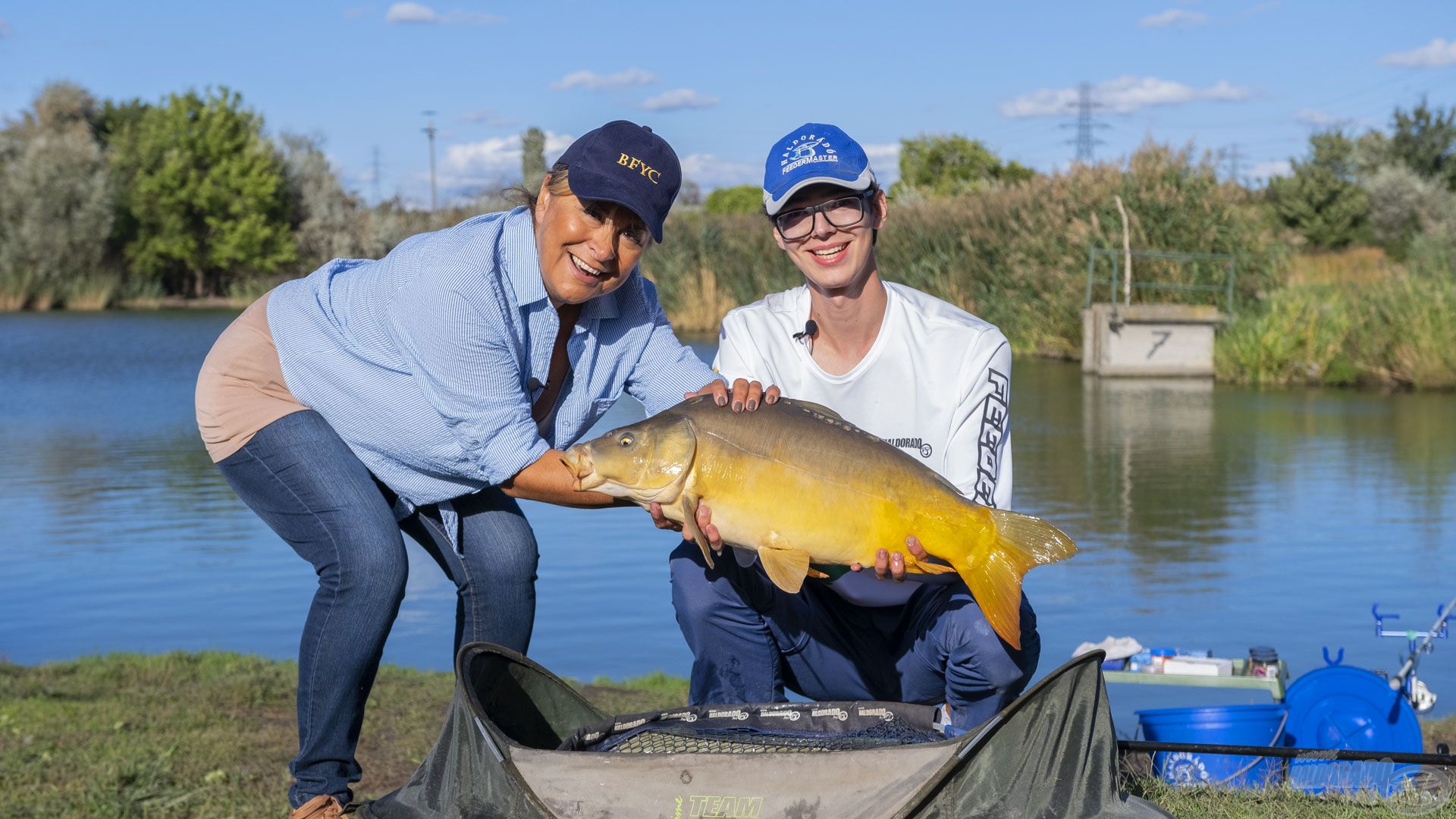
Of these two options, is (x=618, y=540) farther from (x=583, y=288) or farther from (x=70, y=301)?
(x=70, y=301)

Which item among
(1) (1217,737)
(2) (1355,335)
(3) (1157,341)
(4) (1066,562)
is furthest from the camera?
(3) (1157,341)

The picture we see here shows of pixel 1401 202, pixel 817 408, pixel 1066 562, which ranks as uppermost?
pixel 1401 202

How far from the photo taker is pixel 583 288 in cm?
316

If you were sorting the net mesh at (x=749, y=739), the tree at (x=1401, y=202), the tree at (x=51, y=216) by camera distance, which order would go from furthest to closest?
the tree at (x=51, y=216)
the tree at (x=1401, y=202)
the net mesh at (x=749, y=739)

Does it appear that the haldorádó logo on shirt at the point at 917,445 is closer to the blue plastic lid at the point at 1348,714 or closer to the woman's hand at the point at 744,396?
the woman's hand at the point at 744,396

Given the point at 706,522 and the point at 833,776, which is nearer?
the point at 833,776

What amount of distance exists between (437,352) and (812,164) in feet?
3.36

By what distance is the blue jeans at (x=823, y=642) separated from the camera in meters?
3.24

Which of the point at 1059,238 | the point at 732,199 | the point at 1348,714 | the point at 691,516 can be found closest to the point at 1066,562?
the point at 1348,714

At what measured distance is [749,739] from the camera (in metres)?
2.93

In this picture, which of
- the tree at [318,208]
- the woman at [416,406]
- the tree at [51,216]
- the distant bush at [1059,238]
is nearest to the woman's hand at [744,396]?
the woman at [416,406]

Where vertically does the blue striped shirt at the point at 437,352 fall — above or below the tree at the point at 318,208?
below

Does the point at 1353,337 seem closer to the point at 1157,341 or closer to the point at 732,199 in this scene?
the point at 1157,341

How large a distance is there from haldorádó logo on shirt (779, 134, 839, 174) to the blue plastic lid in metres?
2.14
